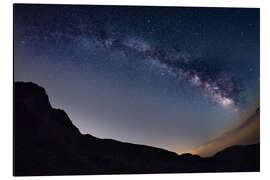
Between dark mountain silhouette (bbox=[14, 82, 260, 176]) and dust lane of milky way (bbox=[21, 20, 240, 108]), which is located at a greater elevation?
dust lane of milky way (bbox=[21, 20, 240, 108])

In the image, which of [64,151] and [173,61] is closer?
[64,151]

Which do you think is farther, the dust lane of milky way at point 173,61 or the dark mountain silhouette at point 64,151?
the dust lane of milky way at point 173,61

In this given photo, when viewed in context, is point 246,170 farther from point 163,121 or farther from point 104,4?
point 104,4

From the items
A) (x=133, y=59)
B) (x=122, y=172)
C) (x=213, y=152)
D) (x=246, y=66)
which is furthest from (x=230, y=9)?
(x=122, y=172)

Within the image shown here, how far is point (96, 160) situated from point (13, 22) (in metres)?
2.42

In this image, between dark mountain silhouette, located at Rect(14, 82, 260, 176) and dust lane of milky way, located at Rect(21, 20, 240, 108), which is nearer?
dark mountain silhouette, located at Rect(14, 82, 260, 176)

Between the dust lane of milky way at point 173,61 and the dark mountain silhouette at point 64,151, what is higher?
the dust lane of milky way at point 173,61

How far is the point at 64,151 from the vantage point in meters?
5.32

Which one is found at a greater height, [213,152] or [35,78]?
[35,78]

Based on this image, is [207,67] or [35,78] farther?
[207,67]

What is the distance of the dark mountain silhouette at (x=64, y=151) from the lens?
5.23 meters

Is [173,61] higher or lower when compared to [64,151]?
higher

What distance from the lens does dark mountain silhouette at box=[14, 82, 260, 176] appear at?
17.2 feet

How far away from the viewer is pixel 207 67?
5633 mm
